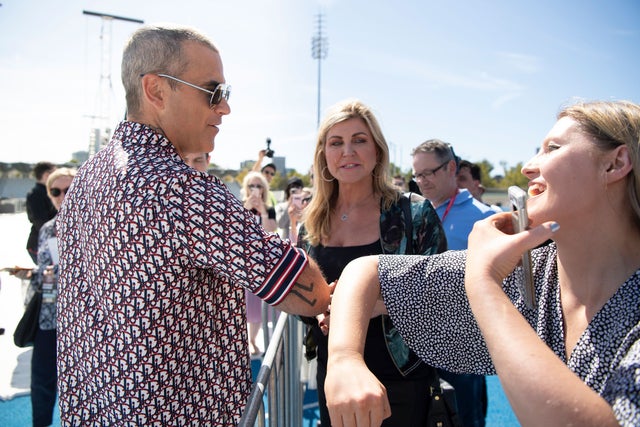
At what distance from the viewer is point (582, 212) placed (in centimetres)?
127

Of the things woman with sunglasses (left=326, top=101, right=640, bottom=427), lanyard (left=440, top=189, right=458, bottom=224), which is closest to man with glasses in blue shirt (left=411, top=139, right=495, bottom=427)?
lanyard (left=440, top=189, right=458, bottom=224)

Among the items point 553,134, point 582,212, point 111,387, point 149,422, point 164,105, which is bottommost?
point 149,422

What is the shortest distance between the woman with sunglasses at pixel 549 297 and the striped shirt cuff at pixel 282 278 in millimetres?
159

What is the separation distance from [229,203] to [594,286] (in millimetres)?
1138

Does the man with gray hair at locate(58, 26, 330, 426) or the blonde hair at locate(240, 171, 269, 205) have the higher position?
the blonde hair at locate(240, 171, 269, 205)

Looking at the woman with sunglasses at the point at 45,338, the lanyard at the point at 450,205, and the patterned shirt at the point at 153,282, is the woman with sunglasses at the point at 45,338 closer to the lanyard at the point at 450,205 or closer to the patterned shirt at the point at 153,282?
the patterned shirt at the point at 153,282

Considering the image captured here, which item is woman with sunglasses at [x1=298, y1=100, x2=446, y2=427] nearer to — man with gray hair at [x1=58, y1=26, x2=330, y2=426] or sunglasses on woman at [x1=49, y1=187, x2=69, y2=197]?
man with gray hair at [x1=58, y1=26, x2=330, y2=426]

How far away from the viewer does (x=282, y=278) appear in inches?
55.3

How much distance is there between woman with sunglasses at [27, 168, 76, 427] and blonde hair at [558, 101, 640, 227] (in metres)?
3.83

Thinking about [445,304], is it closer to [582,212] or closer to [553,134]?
[582,212]

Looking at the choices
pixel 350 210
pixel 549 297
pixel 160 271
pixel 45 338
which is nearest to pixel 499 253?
pixel 549 297

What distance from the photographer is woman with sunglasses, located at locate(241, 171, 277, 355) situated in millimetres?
5754

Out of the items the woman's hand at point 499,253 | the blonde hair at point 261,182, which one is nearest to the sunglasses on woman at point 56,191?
the blonde hair at point 261,182

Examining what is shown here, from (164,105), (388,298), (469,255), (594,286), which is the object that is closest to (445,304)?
(388,298)
